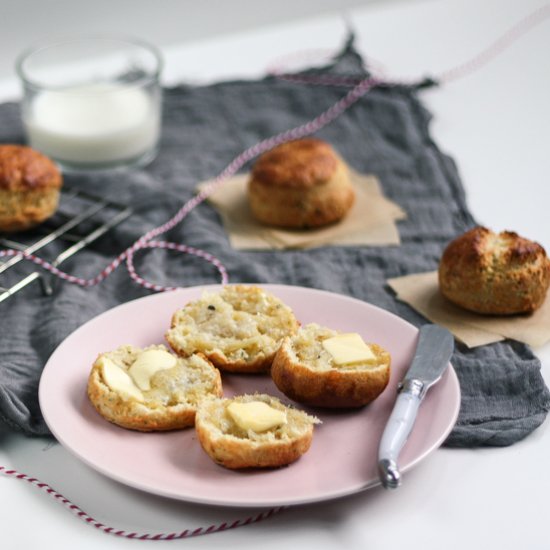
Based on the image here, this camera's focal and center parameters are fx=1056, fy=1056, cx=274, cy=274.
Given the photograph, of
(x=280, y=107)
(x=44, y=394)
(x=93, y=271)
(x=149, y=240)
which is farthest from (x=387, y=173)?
(x=44, y=394)

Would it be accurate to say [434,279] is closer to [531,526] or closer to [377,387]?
[377,387]

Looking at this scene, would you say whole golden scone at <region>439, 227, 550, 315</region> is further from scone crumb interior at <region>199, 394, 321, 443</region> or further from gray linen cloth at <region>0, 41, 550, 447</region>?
scone crumb interior at <region>199, 394, 321, 443</region>

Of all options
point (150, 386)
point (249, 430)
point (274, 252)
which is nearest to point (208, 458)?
point (249, 430)

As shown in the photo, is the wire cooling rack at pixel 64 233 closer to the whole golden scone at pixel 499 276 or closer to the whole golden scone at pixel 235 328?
the whole golden scone at pixel 235 328

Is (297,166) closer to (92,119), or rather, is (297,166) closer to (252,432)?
(92,119)

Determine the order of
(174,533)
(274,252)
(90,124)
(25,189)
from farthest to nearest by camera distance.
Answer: (90,124) < (274,252) < (25,189) < (174,533)
